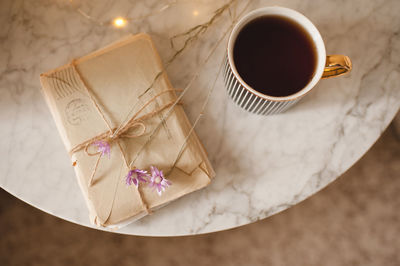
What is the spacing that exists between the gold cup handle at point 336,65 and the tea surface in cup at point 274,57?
0.03 meters

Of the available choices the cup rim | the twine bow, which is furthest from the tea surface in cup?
the twine bow

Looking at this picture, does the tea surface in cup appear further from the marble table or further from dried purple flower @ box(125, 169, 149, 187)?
dried purple flower @ box(125, 169, 149, 187)

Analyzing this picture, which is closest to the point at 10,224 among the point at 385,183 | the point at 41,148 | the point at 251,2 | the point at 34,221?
the point at 34,221

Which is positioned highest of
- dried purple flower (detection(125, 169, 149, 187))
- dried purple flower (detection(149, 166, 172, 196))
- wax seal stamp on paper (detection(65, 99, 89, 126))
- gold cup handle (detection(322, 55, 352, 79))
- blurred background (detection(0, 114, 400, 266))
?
wax seal stamp on paper (detection(65, 99, 89, 126))

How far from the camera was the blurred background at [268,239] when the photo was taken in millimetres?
1157

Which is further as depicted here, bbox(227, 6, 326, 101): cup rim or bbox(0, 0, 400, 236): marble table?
bbox(0, 0, 400, 236): marble table

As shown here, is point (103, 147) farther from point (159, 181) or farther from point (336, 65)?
point (336, 65)

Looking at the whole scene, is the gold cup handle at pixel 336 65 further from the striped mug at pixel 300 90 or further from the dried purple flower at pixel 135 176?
the dried purple flower at pixel 135 176

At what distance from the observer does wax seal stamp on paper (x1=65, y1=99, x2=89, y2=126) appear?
24.2 inches

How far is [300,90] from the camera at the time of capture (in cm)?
57

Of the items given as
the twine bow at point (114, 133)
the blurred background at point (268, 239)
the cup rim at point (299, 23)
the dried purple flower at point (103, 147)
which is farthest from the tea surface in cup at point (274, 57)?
the blurred background at point (268, 239)

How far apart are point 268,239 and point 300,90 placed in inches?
30.0

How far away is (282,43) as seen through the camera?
0.61 m

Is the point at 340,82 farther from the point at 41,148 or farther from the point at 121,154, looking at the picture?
the point at 41,148
